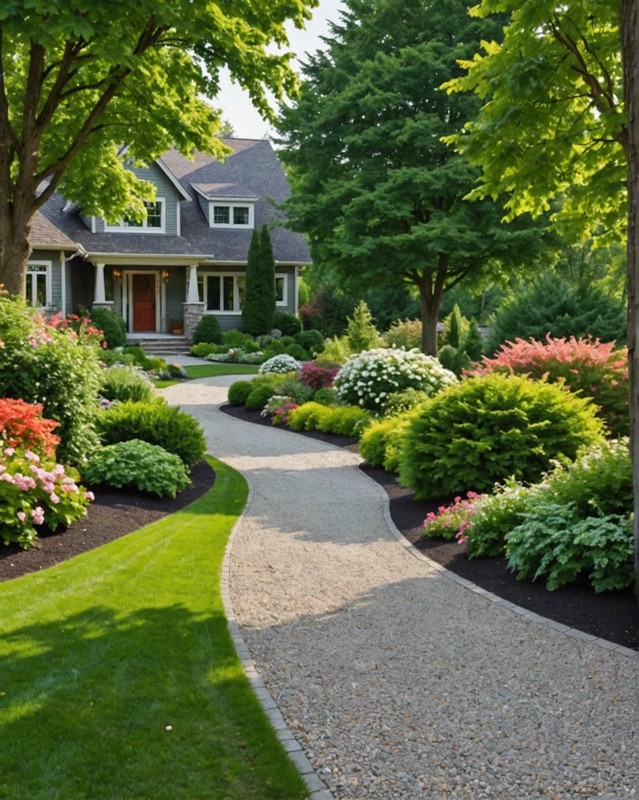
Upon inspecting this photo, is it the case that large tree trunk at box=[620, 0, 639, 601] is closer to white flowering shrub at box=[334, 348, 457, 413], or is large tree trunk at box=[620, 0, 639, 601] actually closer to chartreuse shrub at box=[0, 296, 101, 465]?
chartreuse shrub at box=[0, 296, 101, 465]

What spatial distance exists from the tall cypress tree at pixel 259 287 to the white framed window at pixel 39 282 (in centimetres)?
770

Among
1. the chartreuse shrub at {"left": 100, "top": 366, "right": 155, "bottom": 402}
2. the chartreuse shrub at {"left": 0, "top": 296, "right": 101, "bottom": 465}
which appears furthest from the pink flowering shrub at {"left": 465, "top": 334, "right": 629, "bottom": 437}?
the chartreuse shrub at {"left": 100, "top": 366, "right": 155, "bottom": 402}

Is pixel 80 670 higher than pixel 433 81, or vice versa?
pixel 433 81

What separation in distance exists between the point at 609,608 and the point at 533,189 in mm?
5775

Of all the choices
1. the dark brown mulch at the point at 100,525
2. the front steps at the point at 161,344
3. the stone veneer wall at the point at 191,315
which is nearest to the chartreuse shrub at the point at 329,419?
the dark brown mulch at the point at 100,525

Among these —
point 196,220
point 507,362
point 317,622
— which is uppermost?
point 196,220

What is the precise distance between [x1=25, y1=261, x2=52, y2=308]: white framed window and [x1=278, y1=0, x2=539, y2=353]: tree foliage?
422 inches

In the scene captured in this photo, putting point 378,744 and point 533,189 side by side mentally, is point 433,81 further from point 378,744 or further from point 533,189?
point 378,744

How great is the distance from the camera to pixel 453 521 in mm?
8289

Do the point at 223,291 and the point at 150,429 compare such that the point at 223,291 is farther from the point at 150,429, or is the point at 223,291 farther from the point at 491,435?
the point at 491,435

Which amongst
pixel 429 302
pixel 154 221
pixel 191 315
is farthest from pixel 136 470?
pixel 154 221

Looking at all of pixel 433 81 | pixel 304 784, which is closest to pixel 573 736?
pixel 304 784

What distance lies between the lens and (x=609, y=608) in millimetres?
5836

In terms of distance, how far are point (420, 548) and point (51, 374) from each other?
4.73 metres
